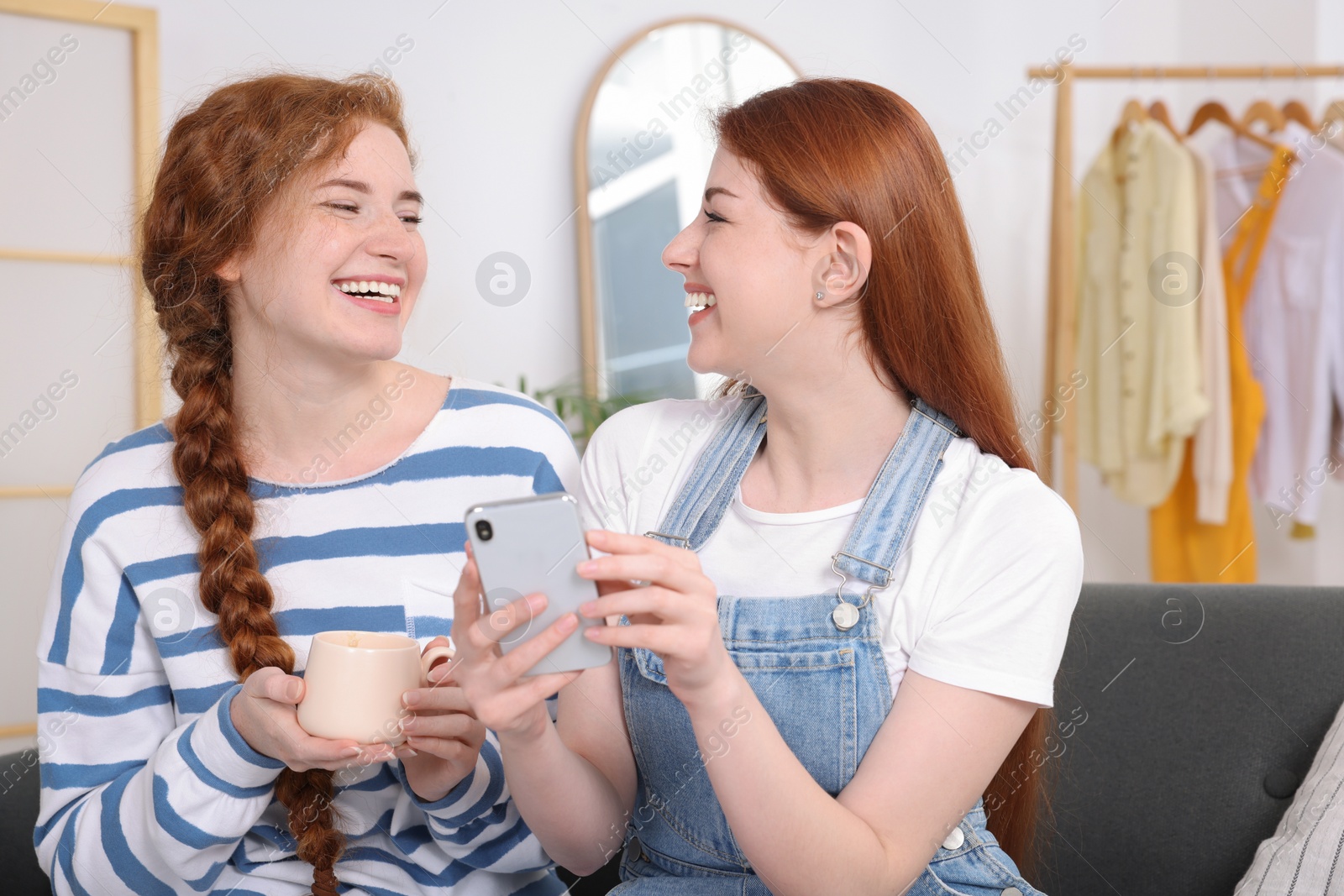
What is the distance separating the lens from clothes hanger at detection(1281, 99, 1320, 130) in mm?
3043

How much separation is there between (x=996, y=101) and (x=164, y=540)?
311cm

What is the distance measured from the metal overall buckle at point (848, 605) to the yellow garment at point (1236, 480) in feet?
7.55

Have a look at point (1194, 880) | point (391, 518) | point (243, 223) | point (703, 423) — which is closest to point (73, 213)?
point (243, 223)

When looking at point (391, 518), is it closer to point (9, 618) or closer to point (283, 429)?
point (283, 429)

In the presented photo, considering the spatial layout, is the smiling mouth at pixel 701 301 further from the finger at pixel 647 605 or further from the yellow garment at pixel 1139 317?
the yellow garment at pixel 1139 317

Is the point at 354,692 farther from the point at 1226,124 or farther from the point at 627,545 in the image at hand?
the point at 1226,124

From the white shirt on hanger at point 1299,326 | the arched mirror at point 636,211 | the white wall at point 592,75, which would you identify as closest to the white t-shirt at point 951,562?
the white wall at point 592,75

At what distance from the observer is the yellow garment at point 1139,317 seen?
9.94 feet

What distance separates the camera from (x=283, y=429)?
1.37m

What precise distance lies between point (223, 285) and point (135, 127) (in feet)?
4.96

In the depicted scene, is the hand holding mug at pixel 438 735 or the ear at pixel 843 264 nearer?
the hand holding mug at pixel 438 735

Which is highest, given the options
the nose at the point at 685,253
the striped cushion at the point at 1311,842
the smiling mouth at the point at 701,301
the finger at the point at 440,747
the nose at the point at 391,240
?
the nose at the point at 391,240

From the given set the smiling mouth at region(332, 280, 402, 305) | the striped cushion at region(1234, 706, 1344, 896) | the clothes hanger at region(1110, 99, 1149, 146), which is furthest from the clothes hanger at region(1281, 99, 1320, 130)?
the smiling mouth at region(332, 280, 402, 305)

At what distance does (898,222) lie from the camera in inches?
46.4
